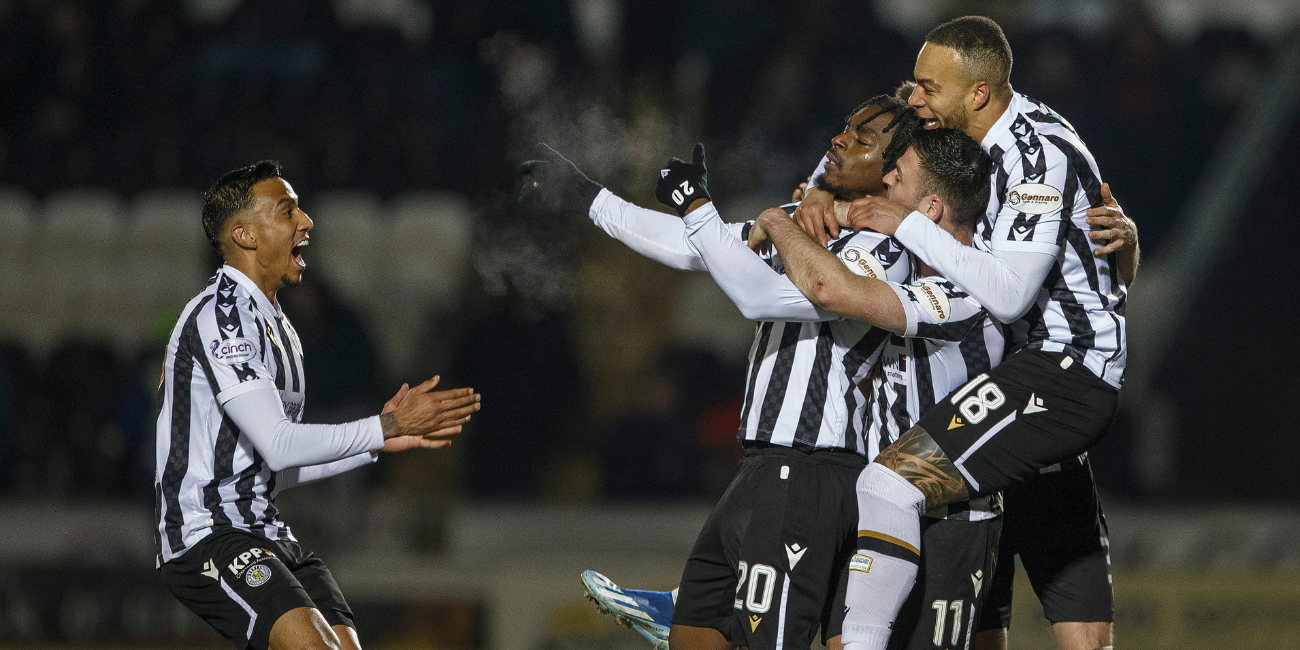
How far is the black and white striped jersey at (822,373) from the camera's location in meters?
3.88

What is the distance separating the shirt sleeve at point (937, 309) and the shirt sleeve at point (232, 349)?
6.68 ft

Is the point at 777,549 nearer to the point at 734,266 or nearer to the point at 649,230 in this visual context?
the point at 734,266

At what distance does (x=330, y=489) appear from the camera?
854 centimetres

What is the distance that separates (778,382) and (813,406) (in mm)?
146

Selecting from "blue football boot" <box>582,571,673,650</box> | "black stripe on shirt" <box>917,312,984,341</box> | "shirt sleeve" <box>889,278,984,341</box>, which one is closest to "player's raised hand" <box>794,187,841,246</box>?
"shirt sleeve" <box>889,278,984,341</box>

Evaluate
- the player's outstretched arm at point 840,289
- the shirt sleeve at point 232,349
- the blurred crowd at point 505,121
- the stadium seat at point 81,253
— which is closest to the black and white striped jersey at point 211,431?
the shirt sleeve at point 232,349

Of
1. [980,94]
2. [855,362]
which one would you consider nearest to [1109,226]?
[980,94]

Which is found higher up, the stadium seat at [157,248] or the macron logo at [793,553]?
the stadium seat at [157,248]

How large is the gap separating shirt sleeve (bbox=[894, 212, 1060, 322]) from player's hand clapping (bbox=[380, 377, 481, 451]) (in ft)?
4.89

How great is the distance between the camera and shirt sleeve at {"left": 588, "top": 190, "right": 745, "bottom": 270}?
4.36m

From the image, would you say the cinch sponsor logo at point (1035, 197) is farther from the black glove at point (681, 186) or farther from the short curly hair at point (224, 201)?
the short curly hair at point (224, 201)

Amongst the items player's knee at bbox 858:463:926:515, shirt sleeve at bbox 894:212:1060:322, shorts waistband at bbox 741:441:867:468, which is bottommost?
player's knee at bbox 858:463:926:515

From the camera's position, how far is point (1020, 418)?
385cm

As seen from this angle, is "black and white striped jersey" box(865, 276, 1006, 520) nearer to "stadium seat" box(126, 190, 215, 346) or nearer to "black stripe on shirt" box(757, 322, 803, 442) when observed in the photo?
"black stripe on shirt" box(757, 322, 803, 442)
